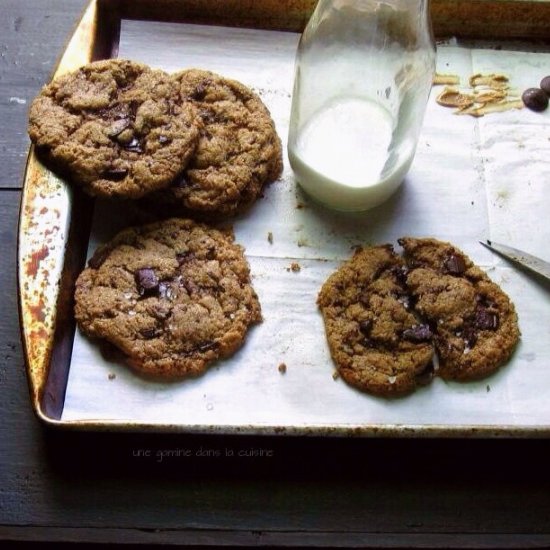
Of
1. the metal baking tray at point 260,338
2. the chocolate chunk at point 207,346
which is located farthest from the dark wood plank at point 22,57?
the chocolate chunk at point 207,346

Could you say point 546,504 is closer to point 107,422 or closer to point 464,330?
point 464,330

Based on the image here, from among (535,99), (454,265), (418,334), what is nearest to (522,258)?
(454,265)

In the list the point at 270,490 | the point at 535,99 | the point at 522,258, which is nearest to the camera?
the point at 270,490

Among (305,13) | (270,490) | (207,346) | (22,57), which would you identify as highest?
(305,13)

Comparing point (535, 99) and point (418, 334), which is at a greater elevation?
point (535, 99)

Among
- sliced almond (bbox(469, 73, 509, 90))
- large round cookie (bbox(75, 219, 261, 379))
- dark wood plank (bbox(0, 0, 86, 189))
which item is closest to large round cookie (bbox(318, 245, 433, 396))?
large round cookie (bbox(75, 219, 261, 379))

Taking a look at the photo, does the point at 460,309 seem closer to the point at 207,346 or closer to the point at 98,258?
the point at 207,346

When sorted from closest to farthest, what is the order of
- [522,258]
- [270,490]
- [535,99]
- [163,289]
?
[270,490], [163,289], [522,258], [535,99]
